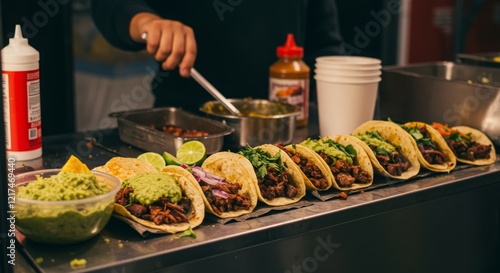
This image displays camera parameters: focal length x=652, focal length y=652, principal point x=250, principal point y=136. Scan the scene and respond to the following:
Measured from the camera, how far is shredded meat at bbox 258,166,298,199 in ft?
5.04

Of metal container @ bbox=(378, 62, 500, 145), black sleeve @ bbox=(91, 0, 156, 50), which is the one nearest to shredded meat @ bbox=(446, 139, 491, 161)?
metal container @ bbox=(378, 62, 500, 145)

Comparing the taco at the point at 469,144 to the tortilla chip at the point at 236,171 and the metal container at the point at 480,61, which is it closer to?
the metal container at the point at 480,61

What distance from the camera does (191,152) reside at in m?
1.79

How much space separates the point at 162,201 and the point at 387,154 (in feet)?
2.29

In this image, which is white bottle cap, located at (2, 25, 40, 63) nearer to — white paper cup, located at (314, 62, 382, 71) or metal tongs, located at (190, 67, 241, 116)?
metal tongs, located at (190, 67, 241, 116)

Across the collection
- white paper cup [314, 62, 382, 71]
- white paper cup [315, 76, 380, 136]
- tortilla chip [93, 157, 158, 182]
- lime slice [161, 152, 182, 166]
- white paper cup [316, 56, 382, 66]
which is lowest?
lime slice [161, 152, 182, 166]

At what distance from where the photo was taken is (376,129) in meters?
1.94

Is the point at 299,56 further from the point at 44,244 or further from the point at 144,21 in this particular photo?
the point at 44,244

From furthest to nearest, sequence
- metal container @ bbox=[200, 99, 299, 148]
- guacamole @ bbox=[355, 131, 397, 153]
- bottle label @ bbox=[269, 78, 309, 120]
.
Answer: bottle label @ bbox=[269, 78, 309, 120] → metal container @ bbox=[200, 99, 299, 148] → guacamole @ bbox=[355, 131, 397, 153]

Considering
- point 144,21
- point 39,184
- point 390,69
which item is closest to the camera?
point 39,184

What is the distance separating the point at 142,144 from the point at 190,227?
0.71 meters

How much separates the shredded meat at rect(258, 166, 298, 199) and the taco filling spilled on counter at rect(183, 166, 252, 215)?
0.05m

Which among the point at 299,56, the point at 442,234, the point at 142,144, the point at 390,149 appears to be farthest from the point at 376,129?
the point at 142,144

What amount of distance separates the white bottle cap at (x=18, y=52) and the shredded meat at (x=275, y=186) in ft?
2.33
